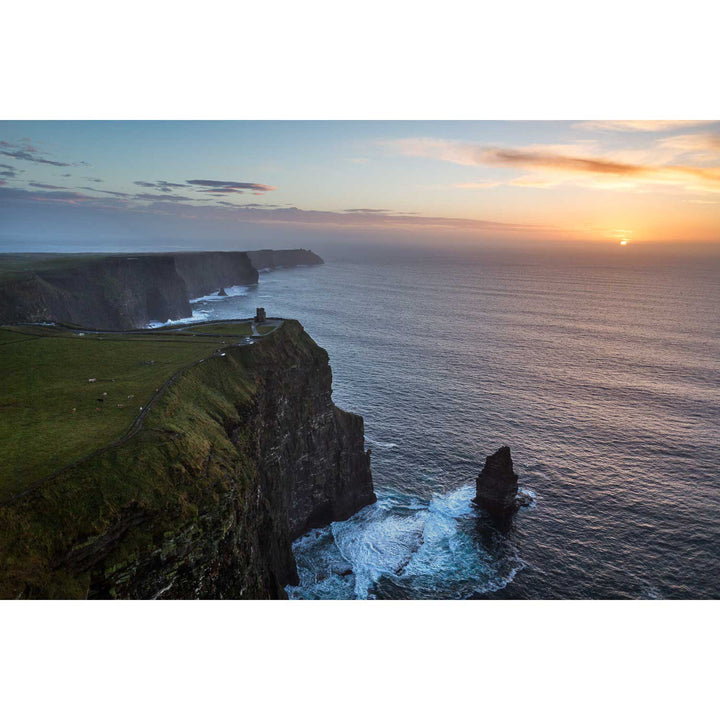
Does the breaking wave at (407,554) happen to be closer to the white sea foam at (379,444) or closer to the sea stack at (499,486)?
the sea stack at (499,486)

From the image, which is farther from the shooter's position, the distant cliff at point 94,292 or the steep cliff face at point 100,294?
the distant cliff at point 94,292

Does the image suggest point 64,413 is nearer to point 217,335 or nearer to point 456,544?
point 217,335

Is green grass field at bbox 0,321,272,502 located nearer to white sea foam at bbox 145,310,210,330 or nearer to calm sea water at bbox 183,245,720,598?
calm sea water at bbox 183,245,720,598

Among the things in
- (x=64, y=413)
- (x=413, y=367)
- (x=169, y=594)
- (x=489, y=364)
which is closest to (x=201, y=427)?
(x=64, y=413)

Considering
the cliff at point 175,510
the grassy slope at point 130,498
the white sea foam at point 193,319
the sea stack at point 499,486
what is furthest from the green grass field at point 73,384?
the white sea foam at point 193,319

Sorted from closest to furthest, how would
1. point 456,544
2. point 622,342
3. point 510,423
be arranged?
point 456,544, point 510,423, point 622,342

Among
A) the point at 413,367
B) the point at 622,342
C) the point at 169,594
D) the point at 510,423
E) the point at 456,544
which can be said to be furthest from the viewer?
the point at 622,342

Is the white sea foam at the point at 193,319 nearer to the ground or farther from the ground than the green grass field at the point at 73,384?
nearer to the ground
